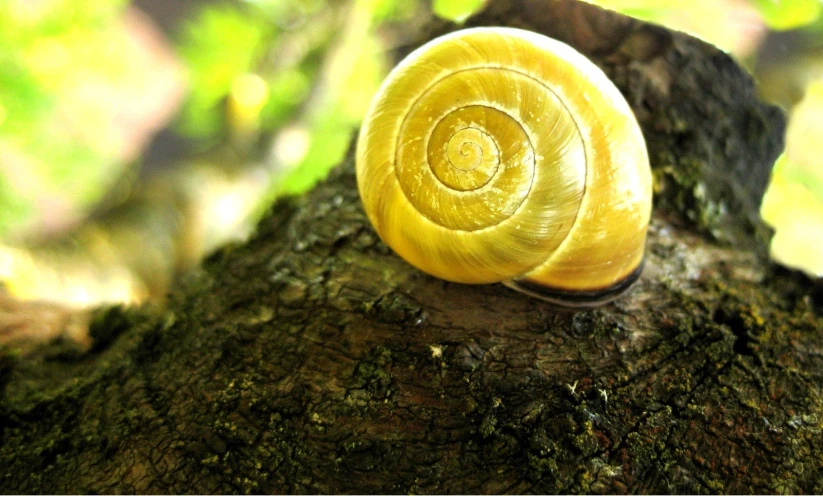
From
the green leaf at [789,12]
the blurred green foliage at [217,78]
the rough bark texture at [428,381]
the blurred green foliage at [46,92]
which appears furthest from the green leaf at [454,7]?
the blurred green foliage at [46,92]

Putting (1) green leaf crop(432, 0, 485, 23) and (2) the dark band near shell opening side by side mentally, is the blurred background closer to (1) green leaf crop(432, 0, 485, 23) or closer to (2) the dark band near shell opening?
(1) green leaf crop(432, 0, 485, 23)

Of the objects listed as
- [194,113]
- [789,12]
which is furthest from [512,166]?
[194,113]

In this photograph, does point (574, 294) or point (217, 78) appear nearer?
point (574, 294)

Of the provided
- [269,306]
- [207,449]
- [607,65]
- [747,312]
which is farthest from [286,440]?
[607,65]

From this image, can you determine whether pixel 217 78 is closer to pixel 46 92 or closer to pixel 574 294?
pixel 46 92

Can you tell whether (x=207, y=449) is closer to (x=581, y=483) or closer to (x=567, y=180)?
(x=581, y=483)

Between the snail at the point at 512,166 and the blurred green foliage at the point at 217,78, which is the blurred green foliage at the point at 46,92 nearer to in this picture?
the blurred green foliage at the point at 217,78
